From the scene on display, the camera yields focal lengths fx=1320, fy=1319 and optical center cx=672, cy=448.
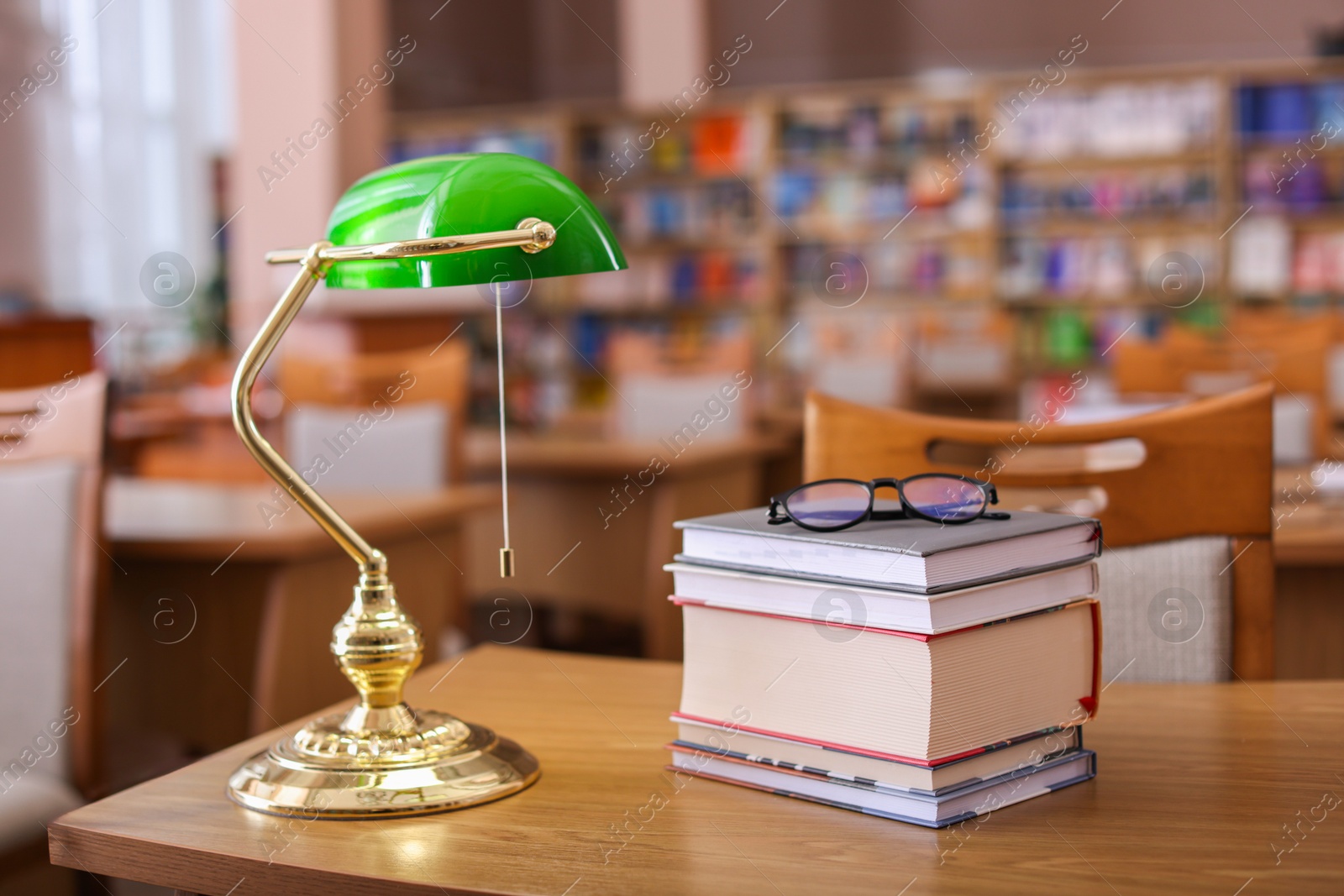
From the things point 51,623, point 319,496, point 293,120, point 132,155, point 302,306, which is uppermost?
point 132,155

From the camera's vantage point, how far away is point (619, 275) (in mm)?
7781

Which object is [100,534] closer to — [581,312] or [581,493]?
[581,493]

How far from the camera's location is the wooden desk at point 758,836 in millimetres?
687

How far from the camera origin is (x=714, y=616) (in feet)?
2.80

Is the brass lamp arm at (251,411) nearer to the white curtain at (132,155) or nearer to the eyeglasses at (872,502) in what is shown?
the eyeglasses at (872,502)

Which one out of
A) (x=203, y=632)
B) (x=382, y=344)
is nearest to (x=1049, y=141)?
(x=382, y=344)

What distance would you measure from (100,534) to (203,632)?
52 centimetres

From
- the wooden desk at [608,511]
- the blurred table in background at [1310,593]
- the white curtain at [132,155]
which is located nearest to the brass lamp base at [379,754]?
the blurred table in background at [1310,593]

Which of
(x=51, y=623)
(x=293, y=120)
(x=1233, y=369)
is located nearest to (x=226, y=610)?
(x=51, y=623)

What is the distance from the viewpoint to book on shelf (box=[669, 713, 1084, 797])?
0.76 meters

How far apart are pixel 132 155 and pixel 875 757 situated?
8957mm

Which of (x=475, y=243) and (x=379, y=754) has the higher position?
(x=475, y=243)

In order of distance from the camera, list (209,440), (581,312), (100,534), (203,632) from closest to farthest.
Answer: (100,534), (203,632), (209,440), (581,312)

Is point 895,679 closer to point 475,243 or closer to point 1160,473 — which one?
point 475,243
